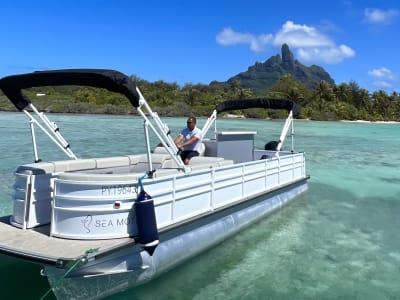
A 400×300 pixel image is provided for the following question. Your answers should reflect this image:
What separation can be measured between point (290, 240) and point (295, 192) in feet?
10.5

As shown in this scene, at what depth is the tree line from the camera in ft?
312

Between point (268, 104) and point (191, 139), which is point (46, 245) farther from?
point (268, 104)

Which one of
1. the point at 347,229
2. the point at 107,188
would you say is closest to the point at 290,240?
the point at 347,229

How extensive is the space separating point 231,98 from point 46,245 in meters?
96.1

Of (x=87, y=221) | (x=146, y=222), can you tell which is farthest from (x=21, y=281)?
(x=146, y=222)

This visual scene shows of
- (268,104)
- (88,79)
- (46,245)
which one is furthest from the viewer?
(268,104)

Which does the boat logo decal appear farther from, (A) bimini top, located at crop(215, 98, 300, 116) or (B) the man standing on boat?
(A) bimini top, located at crop(215, 98, 300, 116)

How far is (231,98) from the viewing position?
100 metres

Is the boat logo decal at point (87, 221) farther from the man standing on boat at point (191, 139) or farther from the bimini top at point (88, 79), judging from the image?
the man standing on boat at point (191, 139)

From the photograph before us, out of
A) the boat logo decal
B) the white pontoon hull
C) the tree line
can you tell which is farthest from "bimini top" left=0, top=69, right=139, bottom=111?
the tree line

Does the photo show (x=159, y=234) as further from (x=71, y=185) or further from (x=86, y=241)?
(x=71, y=185)

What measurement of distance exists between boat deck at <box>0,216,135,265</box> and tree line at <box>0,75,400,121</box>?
88.4 meters

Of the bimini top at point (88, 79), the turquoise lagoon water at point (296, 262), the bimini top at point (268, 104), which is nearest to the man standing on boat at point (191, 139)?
the turquoise lagoon water at point (296, 262)

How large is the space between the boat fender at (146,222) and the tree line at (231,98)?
3486 inches
